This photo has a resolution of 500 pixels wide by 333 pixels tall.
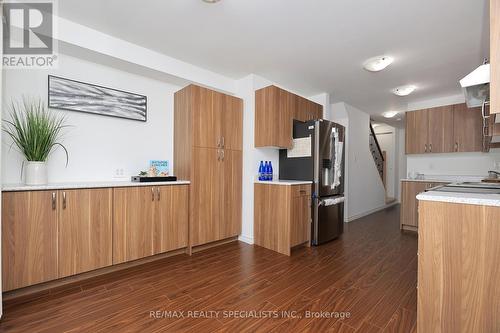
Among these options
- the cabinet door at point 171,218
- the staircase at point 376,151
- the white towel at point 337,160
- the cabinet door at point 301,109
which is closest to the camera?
the cabinet door at point 171,218

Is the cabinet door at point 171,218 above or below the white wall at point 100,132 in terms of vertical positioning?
below

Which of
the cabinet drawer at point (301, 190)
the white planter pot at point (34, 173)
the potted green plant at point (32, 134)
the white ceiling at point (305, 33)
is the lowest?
the cabinet drawer at point (301, 190)

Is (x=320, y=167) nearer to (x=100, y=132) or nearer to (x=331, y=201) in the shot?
(x=331, y=201)

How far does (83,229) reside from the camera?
2.11 m

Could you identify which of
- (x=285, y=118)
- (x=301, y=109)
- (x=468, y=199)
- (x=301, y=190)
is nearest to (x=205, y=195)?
(x=301, y=190)

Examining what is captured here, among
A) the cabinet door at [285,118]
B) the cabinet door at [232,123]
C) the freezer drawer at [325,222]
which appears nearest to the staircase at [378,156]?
the freezer drawer at [325,222]

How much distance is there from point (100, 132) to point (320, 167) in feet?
9.33

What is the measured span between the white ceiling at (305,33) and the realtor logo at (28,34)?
174 millimetres

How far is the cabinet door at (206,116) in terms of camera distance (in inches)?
115

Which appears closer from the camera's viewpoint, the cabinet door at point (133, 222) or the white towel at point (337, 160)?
the cabinet door at point (133, 222)

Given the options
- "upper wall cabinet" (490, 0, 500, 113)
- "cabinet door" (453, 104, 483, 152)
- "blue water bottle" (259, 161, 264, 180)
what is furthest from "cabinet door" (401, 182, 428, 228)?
"upper wall cabinet" (490, 0, 500, 113)

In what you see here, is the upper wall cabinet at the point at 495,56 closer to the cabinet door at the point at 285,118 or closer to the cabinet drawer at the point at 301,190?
the cabinet drawer at the point at 301,190

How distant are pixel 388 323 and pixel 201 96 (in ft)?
9.76

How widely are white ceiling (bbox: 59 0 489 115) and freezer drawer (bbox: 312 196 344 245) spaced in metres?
1.97
